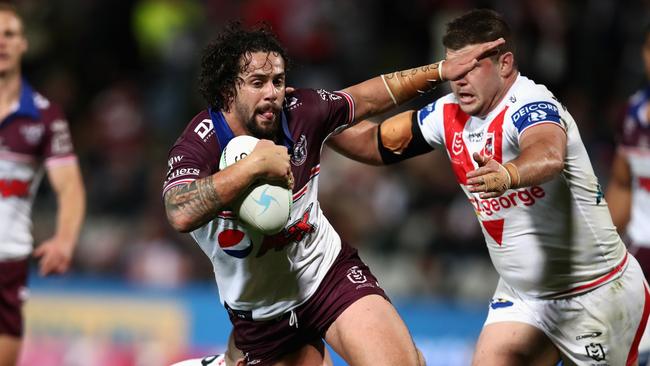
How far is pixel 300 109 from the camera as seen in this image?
615 centimetres

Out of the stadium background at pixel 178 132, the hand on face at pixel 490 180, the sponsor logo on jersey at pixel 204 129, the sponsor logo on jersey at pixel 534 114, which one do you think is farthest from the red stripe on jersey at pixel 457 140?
the stadium background at pixel 178 132

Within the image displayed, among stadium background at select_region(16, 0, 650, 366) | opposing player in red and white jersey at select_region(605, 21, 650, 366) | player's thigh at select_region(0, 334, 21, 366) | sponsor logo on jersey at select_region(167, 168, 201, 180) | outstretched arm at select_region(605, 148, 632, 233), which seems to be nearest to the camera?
sponsor logo on jersey at select_region(167, 168, 201, 180)

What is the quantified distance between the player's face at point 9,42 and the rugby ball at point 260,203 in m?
2.79

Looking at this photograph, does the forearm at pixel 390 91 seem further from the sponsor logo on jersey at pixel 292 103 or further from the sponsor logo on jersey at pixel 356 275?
the sponsor logo on jersey at pixel 356 275

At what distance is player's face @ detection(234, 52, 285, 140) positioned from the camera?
5.73 meters

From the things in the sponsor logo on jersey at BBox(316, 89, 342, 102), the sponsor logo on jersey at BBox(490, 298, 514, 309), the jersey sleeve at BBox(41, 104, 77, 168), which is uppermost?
the sponsor logo on jersey at BBox(316, 89, 342, 102)

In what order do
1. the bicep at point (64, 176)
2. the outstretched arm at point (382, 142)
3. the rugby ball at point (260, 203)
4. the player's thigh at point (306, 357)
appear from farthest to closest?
the bicep at point (64, 176)
the outstretched arm at point (382, 142)
the player's thigh at point (306, 357)
the rugby ball at point (260, 203)

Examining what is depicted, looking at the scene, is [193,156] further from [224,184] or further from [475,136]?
[475,136]

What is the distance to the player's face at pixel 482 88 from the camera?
592 centimetres

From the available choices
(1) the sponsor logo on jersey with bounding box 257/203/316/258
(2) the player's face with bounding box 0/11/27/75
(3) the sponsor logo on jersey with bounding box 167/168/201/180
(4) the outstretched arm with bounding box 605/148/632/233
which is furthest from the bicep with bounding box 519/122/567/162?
(2) the player's face with bounding box 0/11/27/75

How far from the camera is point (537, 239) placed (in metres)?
6.02

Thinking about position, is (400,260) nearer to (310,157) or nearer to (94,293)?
(94,293)

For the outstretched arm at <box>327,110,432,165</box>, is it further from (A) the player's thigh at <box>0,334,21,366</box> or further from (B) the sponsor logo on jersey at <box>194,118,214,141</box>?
(A) the player's thigh at <box>0,334,21,366</box>

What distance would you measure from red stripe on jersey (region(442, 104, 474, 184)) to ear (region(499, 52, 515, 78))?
0.33m
